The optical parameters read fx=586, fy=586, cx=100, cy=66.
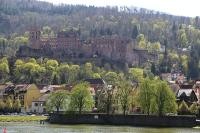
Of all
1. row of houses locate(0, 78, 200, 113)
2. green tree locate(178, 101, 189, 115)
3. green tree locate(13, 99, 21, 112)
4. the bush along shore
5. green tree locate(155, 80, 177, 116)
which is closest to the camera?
the bush along shore

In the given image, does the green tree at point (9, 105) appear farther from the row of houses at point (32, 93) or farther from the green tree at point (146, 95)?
the green tree at point (146, 95)

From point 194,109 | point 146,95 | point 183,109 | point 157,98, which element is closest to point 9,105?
point 183,109

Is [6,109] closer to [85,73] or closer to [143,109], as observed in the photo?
[143,109]

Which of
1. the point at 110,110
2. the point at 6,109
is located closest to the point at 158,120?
the point at 110,110

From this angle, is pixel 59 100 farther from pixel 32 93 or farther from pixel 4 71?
pixel 4 71

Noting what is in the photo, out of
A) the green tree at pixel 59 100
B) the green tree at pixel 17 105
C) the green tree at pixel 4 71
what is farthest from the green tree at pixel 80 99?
the green tree at pixel 4 71

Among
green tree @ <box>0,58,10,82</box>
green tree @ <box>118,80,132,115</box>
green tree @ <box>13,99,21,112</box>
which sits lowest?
green tree @ <box>13,99,21,112</box>

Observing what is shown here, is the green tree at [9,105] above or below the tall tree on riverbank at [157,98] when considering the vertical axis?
below

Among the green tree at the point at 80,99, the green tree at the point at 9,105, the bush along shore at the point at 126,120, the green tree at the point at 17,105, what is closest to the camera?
the bush along shore at the point at 126,120

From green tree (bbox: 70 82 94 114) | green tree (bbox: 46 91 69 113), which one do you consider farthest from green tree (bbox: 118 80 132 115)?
green tree (bbox: 46 91 69 113)

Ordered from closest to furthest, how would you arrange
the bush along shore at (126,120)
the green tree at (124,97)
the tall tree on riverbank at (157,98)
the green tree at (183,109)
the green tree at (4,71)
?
1. the bush along shore at (126,120)
2. the tall tree on riverbank at (157,98)
3. the green tree at (124,97)
4. the green tree at (183,109)
5. the green tree at (4,71)

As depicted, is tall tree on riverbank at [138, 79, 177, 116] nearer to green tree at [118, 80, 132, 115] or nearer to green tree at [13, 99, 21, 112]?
green tree at [118, 80, 132, 115]

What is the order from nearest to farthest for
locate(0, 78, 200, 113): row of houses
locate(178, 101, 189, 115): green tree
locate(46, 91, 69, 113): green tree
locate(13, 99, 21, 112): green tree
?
locate(178, 101, 189, 115): green tree, locate(46, 91, 69, 113): green tree, locate(13, 99, 21, 112): green tree, locate(0, 78, 200, 113): row of houses

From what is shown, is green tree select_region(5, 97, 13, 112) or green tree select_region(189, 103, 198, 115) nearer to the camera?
green tree select_region(189, 103, 198, 115)
